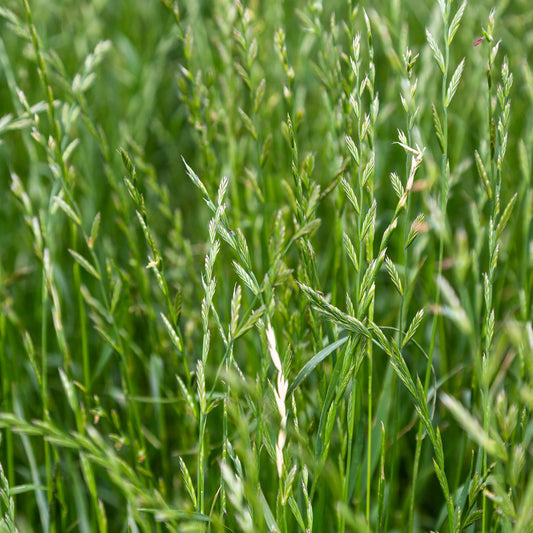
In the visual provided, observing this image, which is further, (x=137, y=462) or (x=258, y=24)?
(x=258, y=24)

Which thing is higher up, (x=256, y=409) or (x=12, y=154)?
(x=12, y=154)

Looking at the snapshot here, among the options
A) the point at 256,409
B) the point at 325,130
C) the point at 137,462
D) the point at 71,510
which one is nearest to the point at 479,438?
the point at 256,409

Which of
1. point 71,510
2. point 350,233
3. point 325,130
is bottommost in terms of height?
point 71,510

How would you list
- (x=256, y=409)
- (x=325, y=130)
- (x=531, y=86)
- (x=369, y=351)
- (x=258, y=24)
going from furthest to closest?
(x=325, y=130) → (x=258, y=24) → (x=531, y=86) → (x=369, y=351) → (x=256, y=409)

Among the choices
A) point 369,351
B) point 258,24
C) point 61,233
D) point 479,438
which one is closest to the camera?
point 479,438

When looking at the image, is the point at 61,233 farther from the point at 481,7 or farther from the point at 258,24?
the point at 481,7

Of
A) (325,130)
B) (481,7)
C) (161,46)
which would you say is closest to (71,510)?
(325,130)

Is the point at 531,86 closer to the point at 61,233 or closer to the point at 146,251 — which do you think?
the point at 146,251
